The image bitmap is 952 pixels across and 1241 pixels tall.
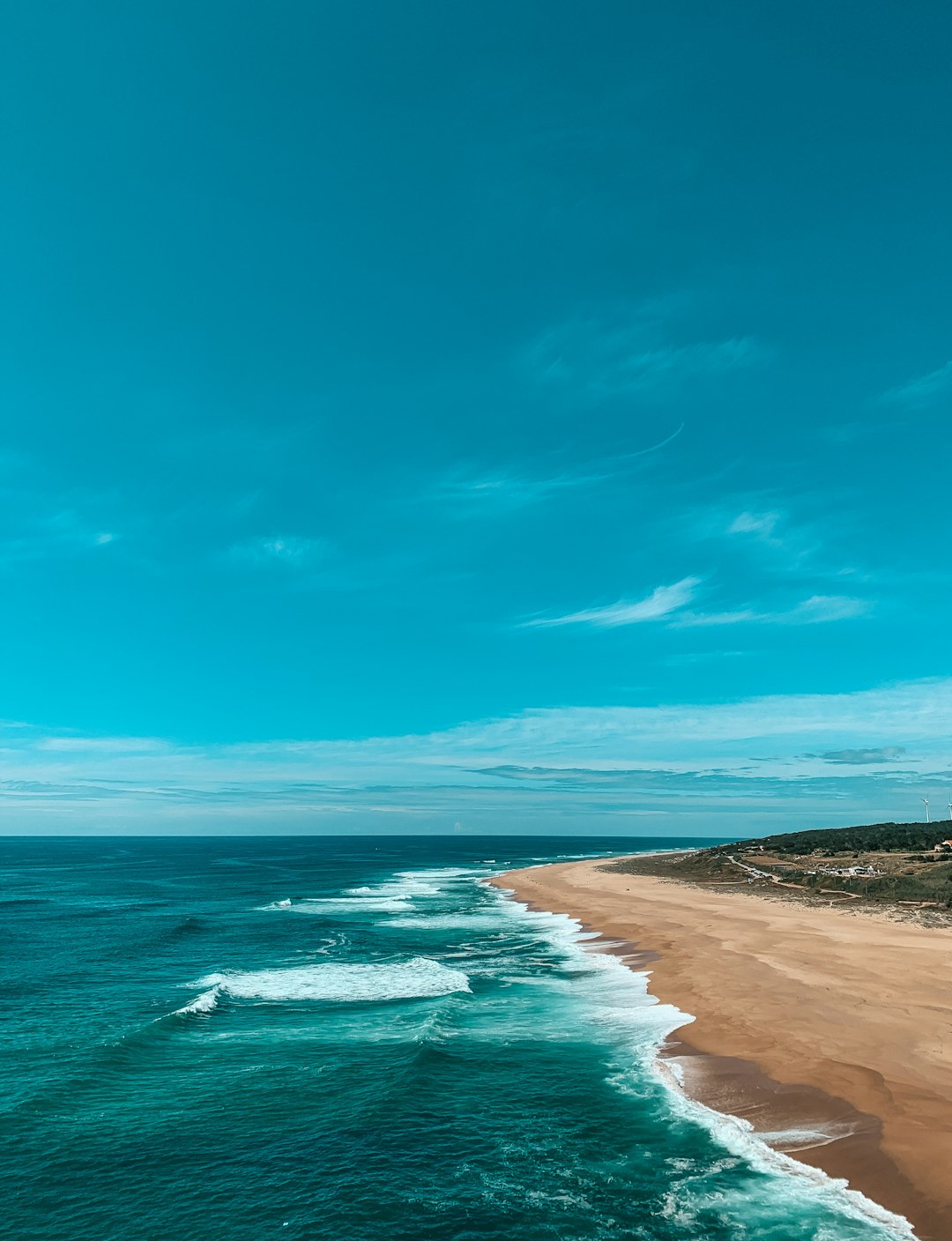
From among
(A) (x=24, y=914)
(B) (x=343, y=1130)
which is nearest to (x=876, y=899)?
(B) (x=343, y=1130)

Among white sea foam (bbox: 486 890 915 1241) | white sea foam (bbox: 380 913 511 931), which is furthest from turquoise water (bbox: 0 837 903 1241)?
white sea foam (bbox: 380 913 511 931)

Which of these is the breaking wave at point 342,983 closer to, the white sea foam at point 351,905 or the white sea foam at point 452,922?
the white sea foam at point 452,922

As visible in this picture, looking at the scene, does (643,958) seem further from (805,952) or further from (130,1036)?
(130,1036)

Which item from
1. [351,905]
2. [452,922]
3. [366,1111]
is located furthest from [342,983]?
[351,905]

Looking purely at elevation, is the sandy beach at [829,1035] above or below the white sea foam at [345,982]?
above

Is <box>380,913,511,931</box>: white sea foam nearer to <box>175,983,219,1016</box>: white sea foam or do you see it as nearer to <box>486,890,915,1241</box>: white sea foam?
<box>486,890,915,1241</box>: white sea foam

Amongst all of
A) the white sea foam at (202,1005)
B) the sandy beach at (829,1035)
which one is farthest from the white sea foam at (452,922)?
the white sea foam at (202,1005)
